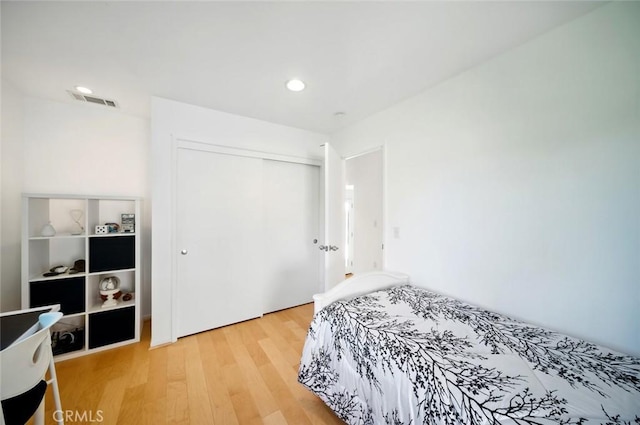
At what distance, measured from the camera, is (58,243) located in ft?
7.02

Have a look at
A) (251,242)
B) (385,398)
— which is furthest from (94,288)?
(385,398)

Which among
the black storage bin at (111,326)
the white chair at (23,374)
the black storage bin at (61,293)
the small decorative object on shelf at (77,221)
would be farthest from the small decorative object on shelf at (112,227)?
the white chair at (23,374)

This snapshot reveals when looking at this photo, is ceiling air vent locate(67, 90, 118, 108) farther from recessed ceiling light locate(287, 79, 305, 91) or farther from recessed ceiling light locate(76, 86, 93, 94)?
recessed ceiling light locate(287, 79, 305, 91)

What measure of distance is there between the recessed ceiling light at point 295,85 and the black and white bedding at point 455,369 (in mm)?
1795

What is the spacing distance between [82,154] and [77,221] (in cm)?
69

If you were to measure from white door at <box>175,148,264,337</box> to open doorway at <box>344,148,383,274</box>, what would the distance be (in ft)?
5.70

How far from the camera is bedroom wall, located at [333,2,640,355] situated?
1102 mm

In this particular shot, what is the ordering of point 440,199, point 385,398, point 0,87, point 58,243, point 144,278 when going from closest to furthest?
point 385,398
point 0,87
point 440,199
point 58,243
point 144,278

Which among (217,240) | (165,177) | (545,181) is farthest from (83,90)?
(545,181)

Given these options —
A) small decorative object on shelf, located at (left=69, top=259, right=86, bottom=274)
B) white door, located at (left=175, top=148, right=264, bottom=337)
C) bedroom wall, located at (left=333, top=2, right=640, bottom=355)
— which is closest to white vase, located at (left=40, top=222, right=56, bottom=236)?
small decorative object on shelf, located at (left=69, top=259, right=86, bottom=274)

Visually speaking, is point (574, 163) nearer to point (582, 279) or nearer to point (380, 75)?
point (582, 279)

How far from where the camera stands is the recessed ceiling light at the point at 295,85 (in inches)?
72.3

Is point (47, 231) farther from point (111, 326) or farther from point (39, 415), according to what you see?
point (39, 415)

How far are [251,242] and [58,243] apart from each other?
179 cm
